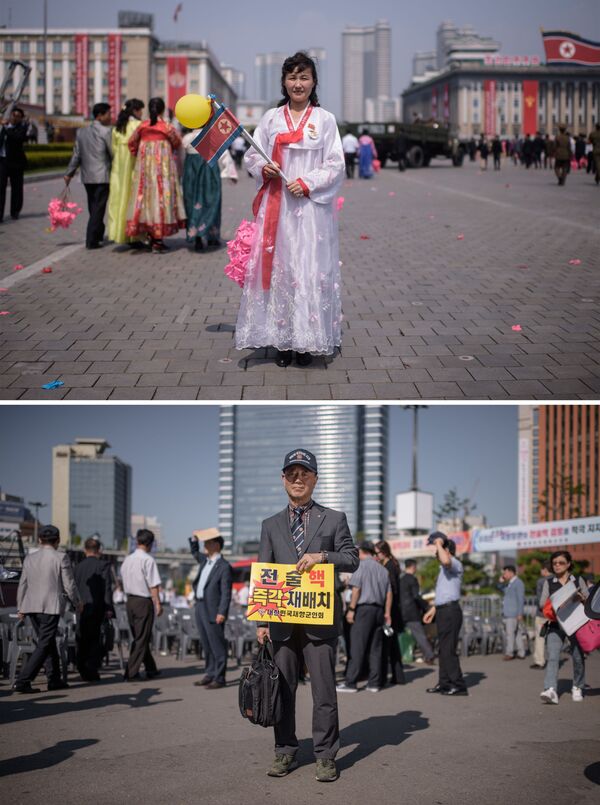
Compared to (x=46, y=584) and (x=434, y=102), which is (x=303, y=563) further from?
(x=434, y=102)

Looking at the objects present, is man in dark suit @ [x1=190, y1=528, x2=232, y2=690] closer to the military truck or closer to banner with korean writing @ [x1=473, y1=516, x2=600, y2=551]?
banner with korean writing @ [x1=473, y1=516, x2=600, y2=551]

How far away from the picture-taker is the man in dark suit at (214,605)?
8.41m

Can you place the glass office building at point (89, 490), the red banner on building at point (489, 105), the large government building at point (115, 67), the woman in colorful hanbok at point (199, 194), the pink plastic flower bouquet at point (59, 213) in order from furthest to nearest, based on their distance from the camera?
the large government building at point (115, 67) → the red banner on building at point (489, 105) → the pink plastic flower bouquet at point (59, 213) → the woman in colorful hanbok at point (199, 194) → the glass office building at point (89, 490)

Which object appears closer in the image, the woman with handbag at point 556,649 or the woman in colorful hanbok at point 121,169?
the woman with handbag at point 556,649

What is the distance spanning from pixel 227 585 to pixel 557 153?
2503 centimetres

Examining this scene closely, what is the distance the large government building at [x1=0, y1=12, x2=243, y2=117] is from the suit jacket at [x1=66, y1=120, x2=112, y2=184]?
372 feet

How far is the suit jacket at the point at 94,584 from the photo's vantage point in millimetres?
8812

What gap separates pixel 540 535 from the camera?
23.5m

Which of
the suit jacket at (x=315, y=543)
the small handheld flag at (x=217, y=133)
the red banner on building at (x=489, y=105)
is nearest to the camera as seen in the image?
the suit jacket at (x=315, y=543)

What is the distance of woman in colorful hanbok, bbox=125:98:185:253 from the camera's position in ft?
42.0

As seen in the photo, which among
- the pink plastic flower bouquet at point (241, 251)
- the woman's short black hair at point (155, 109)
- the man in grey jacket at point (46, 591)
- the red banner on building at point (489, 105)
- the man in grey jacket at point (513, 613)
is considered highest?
the red banner on building at point (489, 105)

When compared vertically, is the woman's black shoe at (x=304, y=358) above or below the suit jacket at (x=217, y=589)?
above

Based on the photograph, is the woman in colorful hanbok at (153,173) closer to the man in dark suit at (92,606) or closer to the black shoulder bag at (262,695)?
the man in dark suit at (92,606)

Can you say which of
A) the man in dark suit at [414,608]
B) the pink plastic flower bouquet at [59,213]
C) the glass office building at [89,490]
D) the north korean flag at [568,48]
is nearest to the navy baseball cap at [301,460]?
the glass office building at [89,490]
